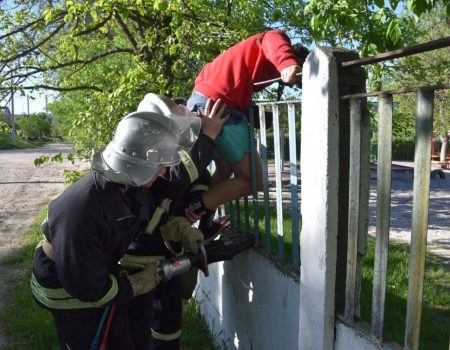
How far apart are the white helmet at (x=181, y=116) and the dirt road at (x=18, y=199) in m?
2.66

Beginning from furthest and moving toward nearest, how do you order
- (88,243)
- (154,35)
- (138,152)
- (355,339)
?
(154,35)
(138,152)
(88,243)
(355,339)

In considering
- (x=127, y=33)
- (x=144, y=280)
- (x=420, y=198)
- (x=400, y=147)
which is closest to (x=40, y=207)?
(x=127, y=33)

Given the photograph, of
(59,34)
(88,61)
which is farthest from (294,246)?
(59,34)

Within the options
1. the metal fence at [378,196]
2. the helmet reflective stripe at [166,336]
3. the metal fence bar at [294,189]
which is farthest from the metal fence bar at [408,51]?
the helmet reflective stripe at [166,336]

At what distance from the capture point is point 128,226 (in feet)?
7.83

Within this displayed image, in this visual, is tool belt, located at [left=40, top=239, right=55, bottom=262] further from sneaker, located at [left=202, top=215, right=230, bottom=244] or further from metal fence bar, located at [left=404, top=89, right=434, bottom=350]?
metal fence bar, located at [left=404, top=89, right=434, bottom=350]

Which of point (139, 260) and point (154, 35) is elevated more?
point (154, 35)

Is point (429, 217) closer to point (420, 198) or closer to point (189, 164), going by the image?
point (189, 164)

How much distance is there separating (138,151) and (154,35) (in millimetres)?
4077

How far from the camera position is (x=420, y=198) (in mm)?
1701

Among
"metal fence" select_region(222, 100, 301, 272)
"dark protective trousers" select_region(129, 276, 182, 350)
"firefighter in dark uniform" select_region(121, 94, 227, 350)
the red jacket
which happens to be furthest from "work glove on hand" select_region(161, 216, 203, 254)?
the red jacket

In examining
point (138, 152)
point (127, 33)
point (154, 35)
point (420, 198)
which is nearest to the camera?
point (420, 198)

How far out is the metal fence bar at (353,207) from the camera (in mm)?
2072

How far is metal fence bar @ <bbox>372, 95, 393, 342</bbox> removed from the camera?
189 centimetres
